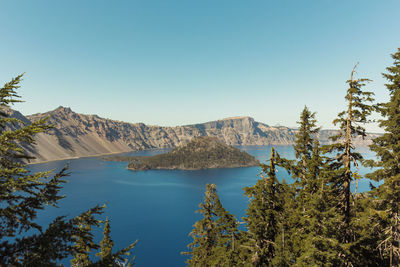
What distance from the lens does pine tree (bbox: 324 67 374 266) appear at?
12.6m

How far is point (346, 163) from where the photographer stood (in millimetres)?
12953

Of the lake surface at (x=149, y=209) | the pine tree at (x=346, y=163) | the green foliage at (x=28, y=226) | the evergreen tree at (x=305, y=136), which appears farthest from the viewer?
the lake surface at (x=149, y=209)

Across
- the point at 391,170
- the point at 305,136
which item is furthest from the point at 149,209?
the point at 391,170

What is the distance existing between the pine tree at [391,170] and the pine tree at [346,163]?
3.38 m

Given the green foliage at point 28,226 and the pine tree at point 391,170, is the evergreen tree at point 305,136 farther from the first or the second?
the green foliage at point 28,226

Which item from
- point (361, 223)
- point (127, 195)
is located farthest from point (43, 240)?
point (127, 195)

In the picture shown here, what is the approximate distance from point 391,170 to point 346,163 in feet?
19.0

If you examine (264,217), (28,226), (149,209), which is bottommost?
(149,209)

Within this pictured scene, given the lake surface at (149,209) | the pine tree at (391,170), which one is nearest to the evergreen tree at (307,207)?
the pine tree at (391,170)

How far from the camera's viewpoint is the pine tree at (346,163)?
12.6 m

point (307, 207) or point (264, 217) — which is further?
point (307, 207)

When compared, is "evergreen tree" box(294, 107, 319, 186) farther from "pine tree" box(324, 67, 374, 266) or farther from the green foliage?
the green foliage

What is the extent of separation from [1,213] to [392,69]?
24.5 m

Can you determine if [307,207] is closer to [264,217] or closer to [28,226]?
[264,217]
